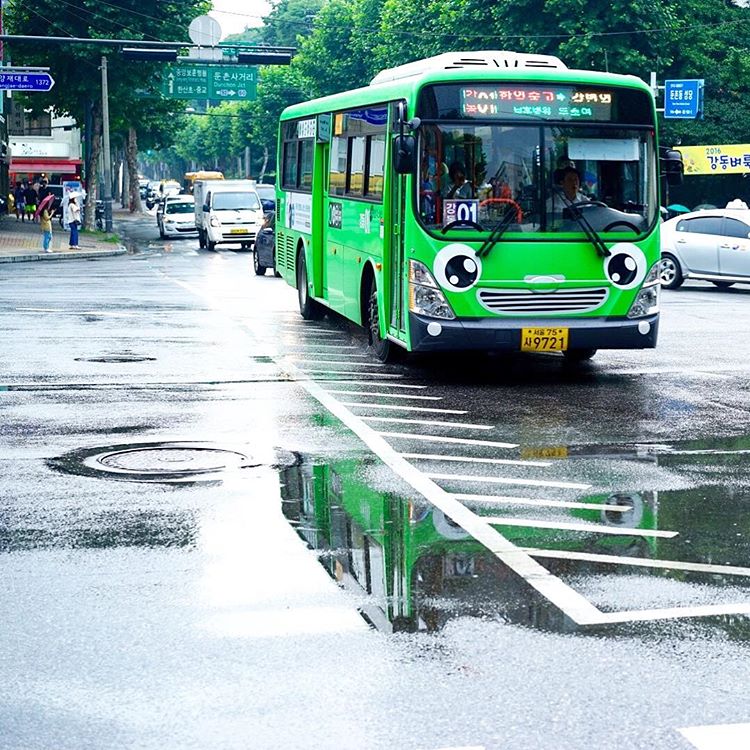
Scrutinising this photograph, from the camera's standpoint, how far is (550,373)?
613 inches

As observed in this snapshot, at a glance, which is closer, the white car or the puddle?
the puddle

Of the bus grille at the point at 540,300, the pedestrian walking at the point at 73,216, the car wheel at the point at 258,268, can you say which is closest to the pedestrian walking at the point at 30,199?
the pedestrian walking at the point at 73,216

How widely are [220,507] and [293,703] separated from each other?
347cm

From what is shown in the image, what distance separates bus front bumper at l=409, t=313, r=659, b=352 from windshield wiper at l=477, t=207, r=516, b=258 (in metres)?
0.64

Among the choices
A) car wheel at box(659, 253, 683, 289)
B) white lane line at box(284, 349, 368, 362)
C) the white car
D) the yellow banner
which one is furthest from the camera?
the white car

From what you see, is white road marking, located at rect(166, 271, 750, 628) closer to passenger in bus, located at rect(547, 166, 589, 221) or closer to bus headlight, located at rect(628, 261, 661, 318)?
passenger in bus, located at rect(547, 166, 589, 221)

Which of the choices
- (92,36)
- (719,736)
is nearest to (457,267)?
(719,736)

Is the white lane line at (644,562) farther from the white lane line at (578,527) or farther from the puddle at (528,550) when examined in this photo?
the white lane line at (578,527)

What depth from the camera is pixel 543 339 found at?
46.9 feet

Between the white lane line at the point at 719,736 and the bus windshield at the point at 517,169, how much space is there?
9616mm

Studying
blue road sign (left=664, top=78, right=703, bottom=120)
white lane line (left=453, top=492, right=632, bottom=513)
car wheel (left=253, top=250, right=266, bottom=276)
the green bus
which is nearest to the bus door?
the green bus

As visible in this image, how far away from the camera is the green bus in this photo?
14281mm

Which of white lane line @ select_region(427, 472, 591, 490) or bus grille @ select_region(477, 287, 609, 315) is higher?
bus grille @ select_region(477, 287, 609, 315)

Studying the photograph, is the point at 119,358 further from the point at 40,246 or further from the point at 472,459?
the point at 40,246
